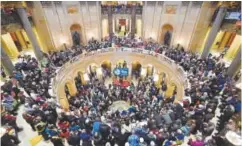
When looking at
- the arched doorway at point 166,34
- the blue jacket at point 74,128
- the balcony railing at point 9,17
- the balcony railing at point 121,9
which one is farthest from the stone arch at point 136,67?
the blue jacket at point 74,128

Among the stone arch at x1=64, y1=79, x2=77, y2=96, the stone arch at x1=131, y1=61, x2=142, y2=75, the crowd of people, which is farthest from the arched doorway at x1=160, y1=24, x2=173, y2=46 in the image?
the stone arch at x1=64, y1=79, x2=77, y2=96

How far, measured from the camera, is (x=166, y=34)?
80.4ft

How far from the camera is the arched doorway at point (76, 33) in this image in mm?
24495

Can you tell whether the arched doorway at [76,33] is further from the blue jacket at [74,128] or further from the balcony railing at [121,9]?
the blue jacket at [74,128]

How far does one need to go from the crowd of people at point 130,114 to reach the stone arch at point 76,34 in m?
8.23

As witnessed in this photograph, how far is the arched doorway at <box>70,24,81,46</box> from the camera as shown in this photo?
24.5 meters

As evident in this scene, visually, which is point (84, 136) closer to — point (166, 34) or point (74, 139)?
point (74, 139)

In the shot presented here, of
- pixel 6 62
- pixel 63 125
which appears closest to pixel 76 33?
pixel 6 62

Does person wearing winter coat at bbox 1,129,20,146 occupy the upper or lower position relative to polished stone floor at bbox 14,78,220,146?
upper

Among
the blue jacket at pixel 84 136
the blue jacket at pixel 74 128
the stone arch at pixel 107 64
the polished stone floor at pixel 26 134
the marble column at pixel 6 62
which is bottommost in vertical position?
the stone arch at pixel 107 64

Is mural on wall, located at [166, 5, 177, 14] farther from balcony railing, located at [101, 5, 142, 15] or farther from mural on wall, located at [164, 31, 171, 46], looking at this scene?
balcony railing, located at [101, 5, 142, 15]

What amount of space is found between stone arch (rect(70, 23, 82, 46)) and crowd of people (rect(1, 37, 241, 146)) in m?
8.23

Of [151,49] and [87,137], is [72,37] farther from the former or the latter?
[87,137]

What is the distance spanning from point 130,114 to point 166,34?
14.7 metres
